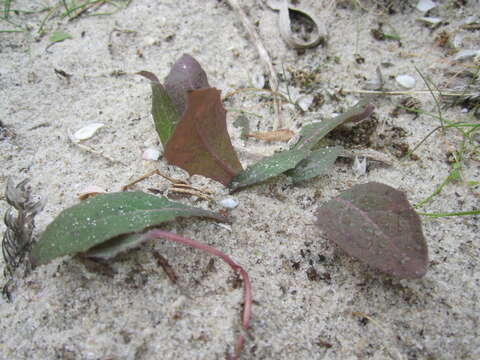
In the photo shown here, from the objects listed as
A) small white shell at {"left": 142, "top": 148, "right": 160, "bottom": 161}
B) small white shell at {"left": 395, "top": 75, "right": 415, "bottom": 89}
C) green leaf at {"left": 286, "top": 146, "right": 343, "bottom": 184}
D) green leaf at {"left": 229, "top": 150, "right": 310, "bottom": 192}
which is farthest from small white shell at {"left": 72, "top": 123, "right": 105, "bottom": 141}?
small white shell at {"left": 395, "top": 75, "right": 415, "bottom": 89}

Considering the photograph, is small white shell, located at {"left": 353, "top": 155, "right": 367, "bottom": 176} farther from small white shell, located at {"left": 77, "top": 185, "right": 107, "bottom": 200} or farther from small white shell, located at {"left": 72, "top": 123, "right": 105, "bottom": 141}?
small white shell, located at {"left": 72, "top": 123, "right": 105, "bottom": 141}

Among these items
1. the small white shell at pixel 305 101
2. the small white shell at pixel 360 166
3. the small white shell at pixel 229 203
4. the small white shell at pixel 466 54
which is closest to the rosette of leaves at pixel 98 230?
the small white shell at pixel 229 203

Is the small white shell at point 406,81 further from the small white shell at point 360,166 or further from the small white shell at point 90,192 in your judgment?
the small white shell at point 90,192

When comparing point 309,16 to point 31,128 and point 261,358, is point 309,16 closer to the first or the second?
point 31,128

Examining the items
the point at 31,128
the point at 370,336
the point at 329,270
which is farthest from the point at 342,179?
the point at 31,128

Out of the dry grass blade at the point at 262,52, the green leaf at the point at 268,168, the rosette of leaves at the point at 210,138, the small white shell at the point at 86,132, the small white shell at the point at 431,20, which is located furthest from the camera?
the small white shell at the point at 431,20

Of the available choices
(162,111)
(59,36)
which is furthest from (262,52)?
(59,36)

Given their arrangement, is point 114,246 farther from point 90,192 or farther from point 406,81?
point 406,81
